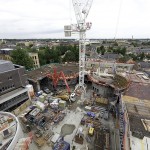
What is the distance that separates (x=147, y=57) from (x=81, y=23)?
3258 inches

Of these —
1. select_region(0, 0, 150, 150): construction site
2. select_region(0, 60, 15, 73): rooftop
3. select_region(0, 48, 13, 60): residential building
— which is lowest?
select_region(0, 0, 150, 150): construction site

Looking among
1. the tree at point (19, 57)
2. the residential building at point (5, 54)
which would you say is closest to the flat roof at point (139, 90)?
the tree at point (19, 57)

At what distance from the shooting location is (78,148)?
82.7ft

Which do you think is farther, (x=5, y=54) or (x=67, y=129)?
(x=5, y=54)

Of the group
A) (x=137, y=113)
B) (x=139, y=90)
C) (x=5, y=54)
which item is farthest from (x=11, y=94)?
(x=5, y=54)

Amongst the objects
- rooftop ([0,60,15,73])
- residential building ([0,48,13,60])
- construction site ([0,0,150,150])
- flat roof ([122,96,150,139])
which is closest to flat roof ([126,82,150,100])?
construction site ([0,0,150,150])

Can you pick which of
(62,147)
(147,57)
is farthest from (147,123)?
(147,57)

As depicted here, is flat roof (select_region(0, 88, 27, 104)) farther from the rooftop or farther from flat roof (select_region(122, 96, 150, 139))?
flat roof (select_region(122, 96, 150, 139))

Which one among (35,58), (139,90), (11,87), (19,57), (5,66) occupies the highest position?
(5,66)

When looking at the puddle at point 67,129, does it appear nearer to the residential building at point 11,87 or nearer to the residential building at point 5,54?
the residential building at point 11,87

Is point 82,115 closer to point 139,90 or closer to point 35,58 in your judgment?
point 139,90

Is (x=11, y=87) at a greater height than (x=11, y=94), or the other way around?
(x=11, y=87)

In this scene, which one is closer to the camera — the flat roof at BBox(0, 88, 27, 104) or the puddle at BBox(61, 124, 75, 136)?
the puddle at BBox(61, 124, 75, 136)

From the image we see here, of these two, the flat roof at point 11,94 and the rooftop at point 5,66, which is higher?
the rooftop at point 5,66
